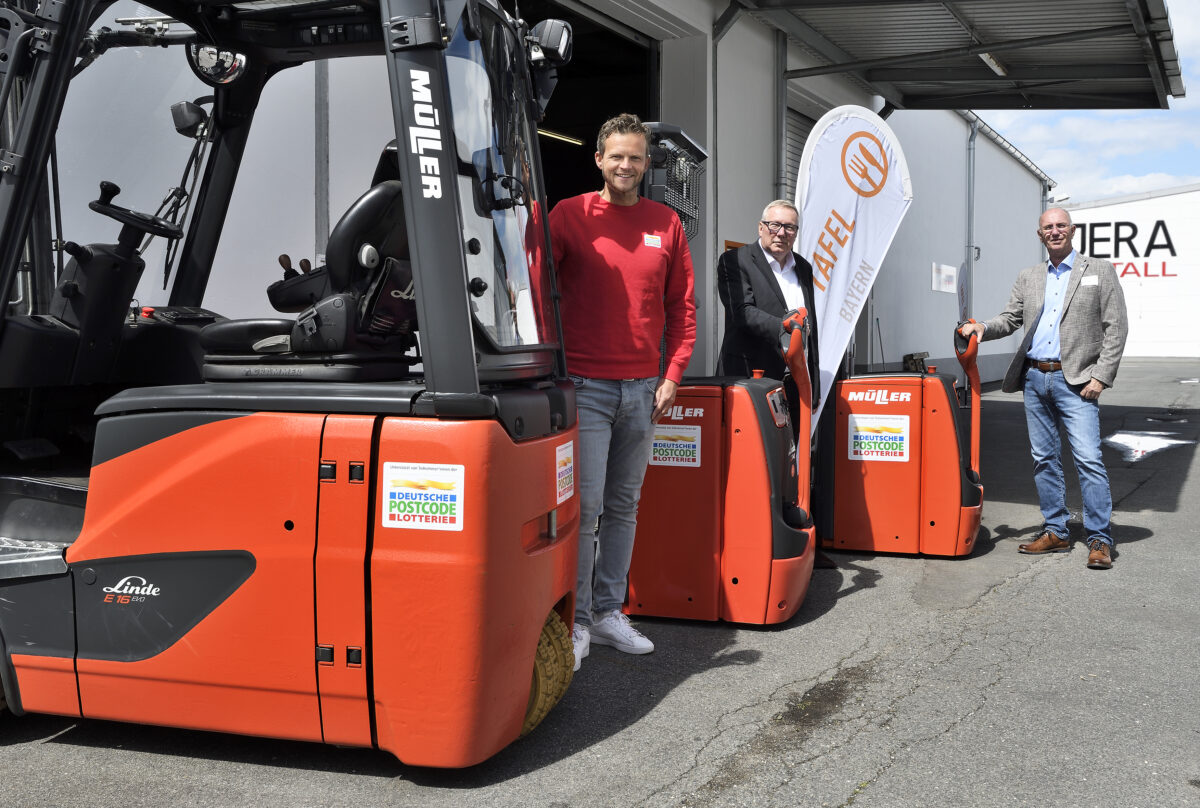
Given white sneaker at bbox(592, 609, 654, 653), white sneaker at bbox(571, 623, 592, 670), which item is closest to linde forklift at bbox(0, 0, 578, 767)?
white sneaker at bbox(571, 623, 592, 670)

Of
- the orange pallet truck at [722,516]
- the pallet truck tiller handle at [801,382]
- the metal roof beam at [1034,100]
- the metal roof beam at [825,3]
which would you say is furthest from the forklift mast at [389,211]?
the metal roof beam at [1034,100]

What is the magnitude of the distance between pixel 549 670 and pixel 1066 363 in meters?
4.16

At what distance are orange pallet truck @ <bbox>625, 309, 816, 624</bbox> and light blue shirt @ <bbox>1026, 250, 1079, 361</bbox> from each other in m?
2.18

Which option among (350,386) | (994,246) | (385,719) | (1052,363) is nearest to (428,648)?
(385,719)

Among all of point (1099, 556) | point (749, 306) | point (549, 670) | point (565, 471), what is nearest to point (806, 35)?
point (749, 306)

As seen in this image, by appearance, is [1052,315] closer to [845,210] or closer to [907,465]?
[907,465]

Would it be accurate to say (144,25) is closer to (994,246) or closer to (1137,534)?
(1137,534)

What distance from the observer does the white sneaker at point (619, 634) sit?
4.40 m

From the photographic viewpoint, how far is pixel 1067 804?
118 inches

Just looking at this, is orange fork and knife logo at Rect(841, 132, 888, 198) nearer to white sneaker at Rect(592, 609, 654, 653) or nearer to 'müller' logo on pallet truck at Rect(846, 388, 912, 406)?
Result: 'müller' logo on pallet truck at Rect(846, 388, 912, 406)

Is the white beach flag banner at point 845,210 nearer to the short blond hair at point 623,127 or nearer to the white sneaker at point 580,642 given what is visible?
the short blond hair at point 623,127

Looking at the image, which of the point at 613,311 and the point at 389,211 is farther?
the point at 613,311

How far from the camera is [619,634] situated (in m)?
4.41

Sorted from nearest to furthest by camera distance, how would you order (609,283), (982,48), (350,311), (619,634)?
(350,311) → (609,283) → (619,634) → (982,48)
